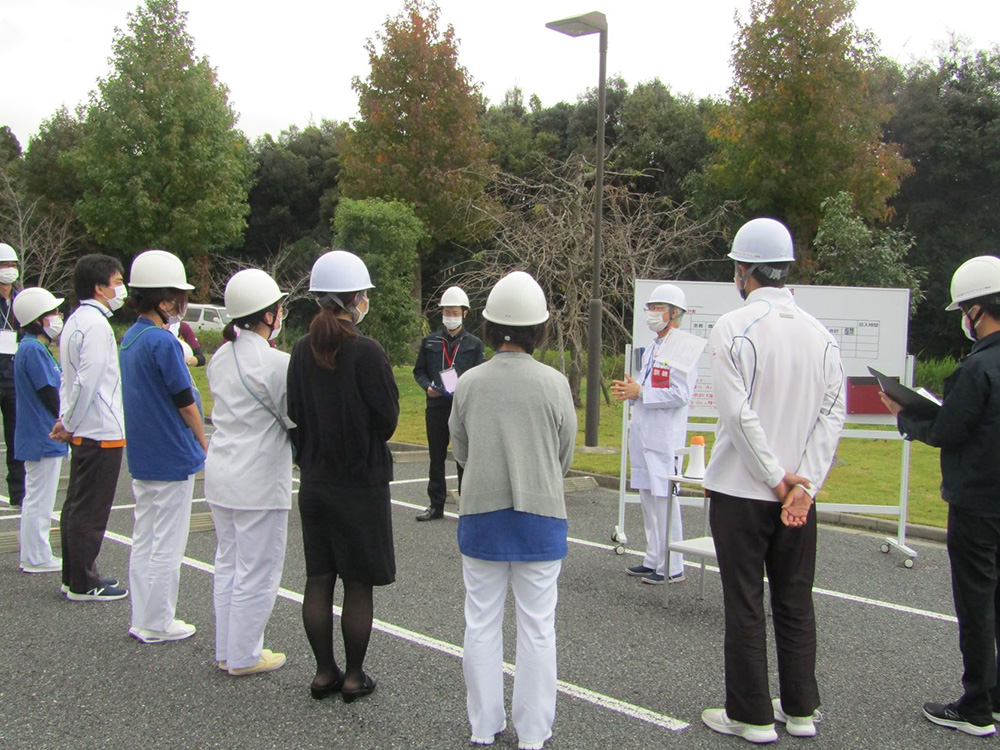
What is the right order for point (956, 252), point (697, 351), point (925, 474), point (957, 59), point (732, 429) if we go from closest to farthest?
point (732, 429)
point (697, 351)
point (925, 474)
point (956, 252)
point (957, 59)

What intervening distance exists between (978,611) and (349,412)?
9.90 ft

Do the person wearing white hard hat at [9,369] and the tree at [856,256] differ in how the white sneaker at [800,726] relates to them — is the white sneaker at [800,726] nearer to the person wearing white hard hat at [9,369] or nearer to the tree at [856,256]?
the person wearing white hard hat at [9,369]

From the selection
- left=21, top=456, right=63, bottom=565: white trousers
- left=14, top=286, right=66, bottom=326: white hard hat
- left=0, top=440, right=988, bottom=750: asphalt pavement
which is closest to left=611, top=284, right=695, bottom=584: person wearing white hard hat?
left=0, top=440, right=988, bottom=750: asphalt pavement

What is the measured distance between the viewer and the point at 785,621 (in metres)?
3.82

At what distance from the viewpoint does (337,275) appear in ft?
13.1

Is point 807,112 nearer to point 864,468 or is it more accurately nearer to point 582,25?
point 582,25

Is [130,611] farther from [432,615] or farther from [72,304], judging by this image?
[72,304]

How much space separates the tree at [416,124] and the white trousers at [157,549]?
966 inches

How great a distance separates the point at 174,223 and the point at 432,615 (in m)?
29.8

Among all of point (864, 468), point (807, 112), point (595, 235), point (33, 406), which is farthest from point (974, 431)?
point (807, 112)

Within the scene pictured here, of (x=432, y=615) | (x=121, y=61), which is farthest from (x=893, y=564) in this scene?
(x=121, y=61)

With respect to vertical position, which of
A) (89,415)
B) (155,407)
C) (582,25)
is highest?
(582,25)

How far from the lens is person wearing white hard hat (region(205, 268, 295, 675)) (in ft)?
13.9

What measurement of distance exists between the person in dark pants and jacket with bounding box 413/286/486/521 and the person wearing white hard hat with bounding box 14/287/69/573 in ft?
10.4
